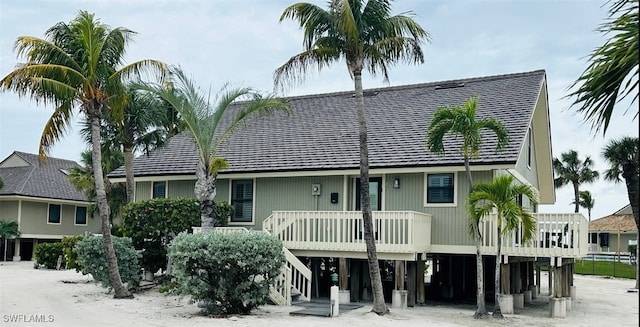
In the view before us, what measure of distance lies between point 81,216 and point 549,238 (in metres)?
32.5

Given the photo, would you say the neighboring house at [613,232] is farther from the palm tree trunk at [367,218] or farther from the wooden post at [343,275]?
the palm tree trunk at [367,218]

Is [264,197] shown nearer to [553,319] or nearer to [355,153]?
[355,153]

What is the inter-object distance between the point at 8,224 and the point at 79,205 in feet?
18.8

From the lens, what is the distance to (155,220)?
2069 cm

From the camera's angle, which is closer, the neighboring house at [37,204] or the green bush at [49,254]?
the green bush at [49,254]

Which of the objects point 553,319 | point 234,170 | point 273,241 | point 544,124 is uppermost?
point 544,124

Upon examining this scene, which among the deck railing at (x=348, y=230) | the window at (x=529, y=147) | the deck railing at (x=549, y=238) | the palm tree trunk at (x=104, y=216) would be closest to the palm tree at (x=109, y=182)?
the palm tree trunk at (x=104, y=216)

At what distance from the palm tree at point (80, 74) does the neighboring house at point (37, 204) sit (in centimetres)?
2155

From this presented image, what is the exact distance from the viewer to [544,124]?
77.4 feet

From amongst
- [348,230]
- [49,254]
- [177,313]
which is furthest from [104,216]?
[49,254]

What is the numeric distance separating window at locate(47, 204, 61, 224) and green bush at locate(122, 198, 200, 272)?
20.4m

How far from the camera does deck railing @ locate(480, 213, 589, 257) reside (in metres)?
16.4

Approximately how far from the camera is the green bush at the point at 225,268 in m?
15.0

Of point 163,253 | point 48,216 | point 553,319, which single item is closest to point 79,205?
point 48,216
